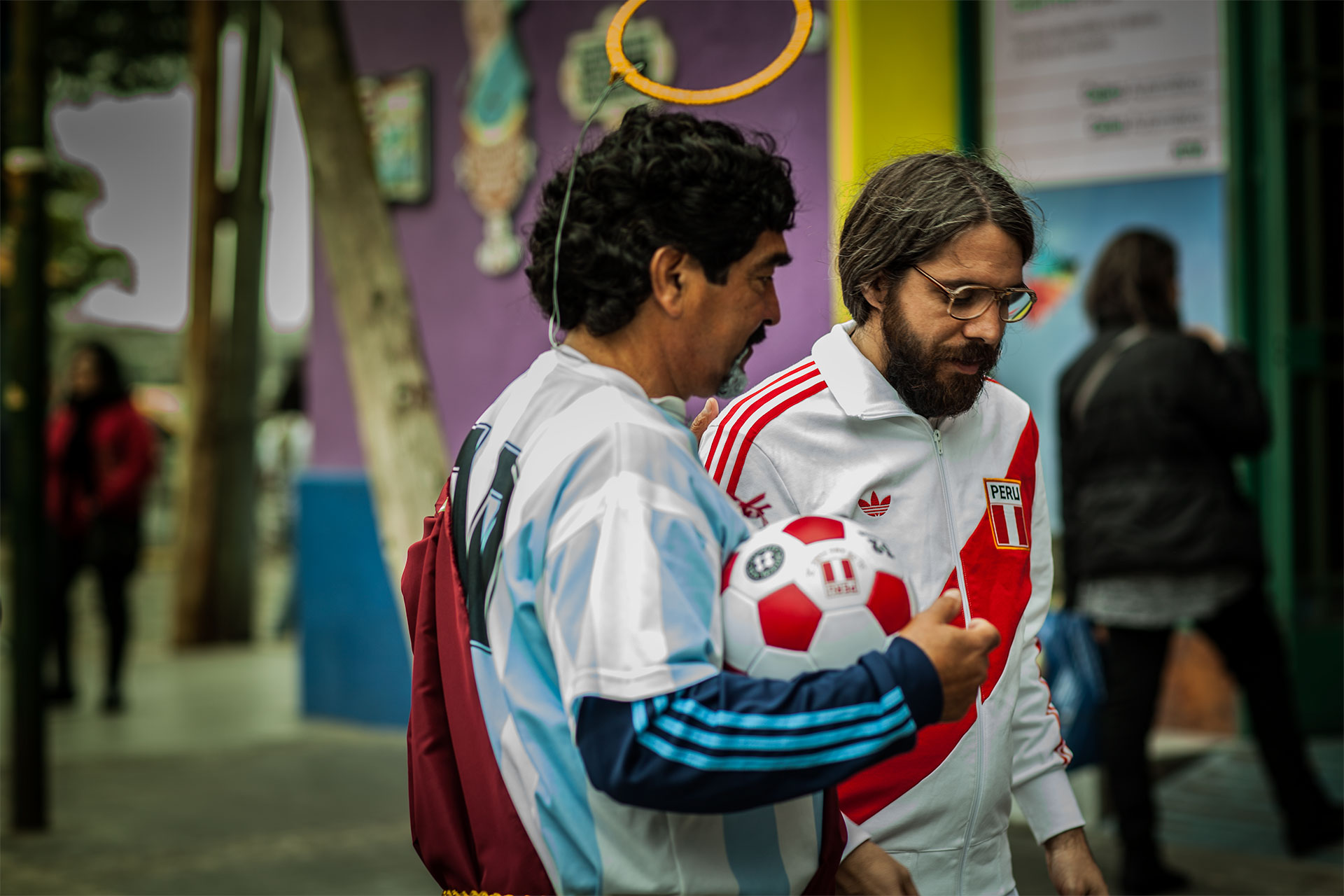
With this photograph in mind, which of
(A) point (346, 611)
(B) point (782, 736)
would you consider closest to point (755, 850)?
(B) point (782, 736)

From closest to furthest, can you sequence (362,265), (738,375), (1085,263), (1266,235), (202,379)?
1. (738,375)
2. (362,265)
3. (1266,235)
4. (1085,263)
5. (202,379)

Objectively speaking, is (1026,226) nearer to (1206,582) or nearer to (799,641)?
(799,641)

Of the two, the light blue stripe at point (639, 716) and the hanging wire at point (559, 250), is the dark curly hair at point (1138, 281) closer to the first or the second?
the hanging wire at point (559, 250)

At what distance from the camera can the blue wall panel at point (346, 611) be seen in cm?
800

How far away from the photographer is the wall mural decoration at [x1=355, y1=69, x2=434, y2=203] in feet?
26.2

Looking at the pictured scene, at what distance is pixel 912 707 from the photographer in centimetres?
161

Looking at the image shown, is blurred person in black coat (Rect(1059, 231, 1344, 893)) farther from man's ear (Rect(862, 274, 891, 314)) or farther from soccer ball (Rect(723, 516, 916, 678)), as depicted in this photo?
soccer ball (Rect(723, 516, 916, 678))

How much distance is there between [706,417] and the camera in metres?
2.47

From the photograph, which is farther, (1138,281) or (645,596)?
(1138,281)

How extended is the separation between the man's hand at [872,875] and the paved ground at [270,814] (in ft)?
9.82

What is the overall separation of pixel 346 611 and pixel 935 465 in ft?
20.8

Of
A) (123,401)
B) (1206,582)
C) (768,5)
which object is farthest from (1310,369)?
(123,401)

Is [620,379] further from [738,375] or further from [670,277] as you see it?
[738,375]

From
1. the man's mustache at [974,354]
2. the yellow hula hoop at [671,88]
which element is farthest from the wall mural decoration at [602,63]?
the yellow hula hoop at [671,88]
